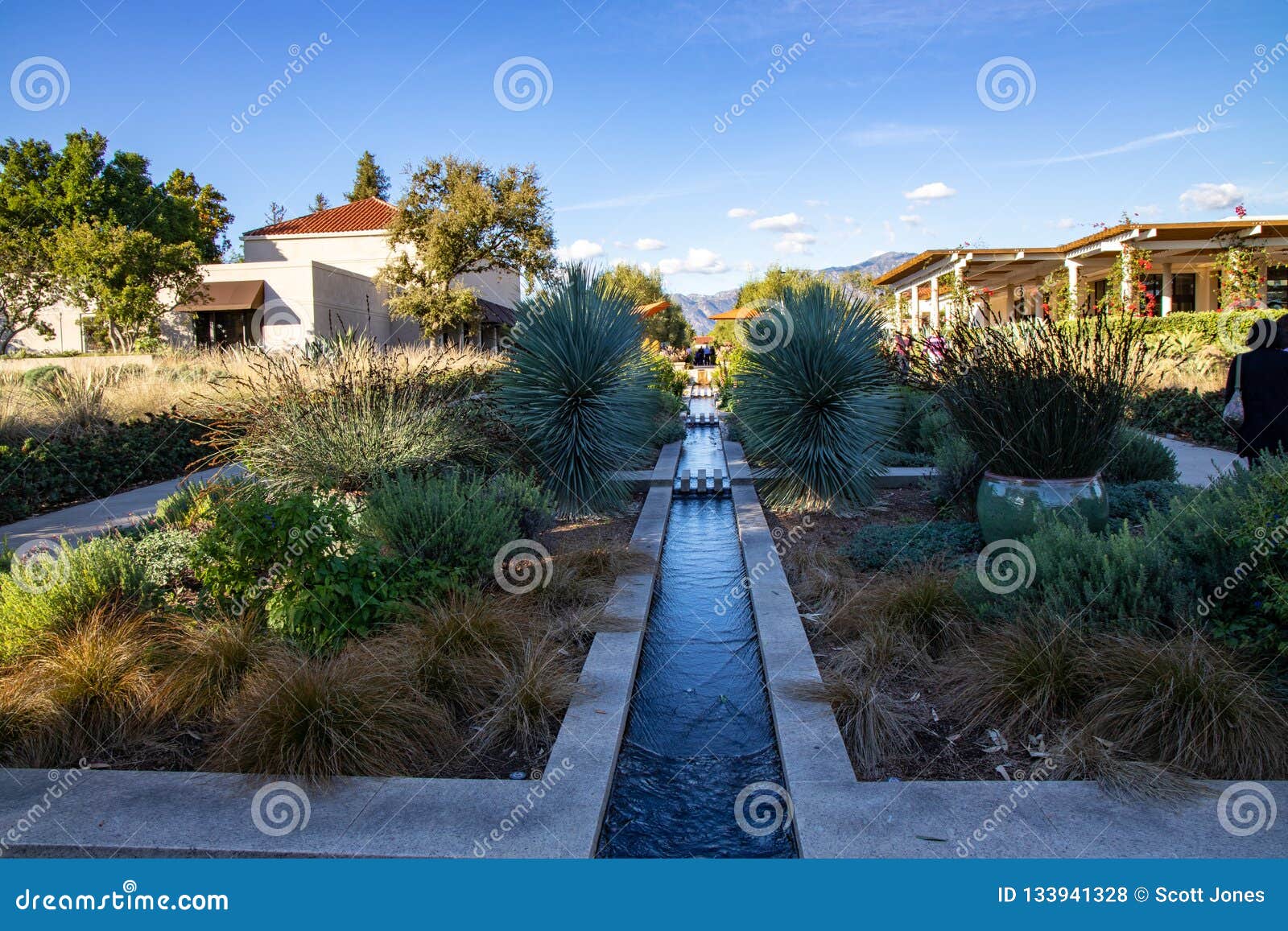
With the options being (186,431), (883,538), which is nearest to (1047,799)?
(883,538)

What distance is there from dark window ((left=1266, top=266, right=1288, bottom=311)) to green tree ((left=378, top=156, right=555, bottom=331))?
81.7 feet

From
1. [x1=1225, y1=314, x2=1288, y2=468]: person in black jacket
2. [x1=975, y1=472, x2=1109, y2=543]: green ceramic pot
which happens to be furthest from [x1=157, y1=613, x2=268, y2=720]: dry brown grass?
[x1=1225, y1=314, x2=1288, y2=468]: person in black jacket

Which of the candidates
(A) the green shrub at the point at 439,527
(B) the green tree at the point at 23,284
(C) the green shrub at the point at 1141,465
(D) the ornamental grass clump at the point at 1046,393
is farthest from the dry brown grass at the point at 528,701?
(B) the green tree at the point at 23,284

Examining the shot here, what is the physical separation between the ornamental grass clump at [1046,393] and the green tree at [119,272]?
31.2 m

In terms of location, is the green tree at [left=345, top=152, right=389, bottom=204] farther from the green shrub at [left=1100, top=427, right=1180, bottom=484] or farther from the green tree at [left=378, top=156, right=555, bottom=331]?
the green shrub at [left=1100, top=427, right=1180, bottom=484]

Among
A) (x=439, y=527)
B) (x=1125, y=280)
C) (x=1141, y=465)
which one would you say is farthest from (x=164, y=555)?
(x=1125, y=280)

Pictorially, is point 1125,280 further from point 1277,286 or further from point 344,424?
point 344,424

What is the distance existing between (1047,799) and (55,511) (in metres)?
9.41

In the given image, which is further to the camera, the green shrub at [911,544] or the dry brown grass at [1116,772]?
the green shrub at [911,544]

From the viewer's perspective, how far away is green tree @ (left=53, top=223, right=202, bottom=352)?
95.0 feet

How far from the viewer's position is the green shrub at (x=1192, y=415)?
39.1ft

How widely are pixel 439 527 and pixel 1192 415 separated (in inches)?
487

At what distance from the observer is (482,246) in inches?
1394

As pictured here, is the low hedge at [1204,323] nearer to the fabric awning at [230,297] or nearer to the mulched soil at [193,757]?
the mulched soil at [193,757]
